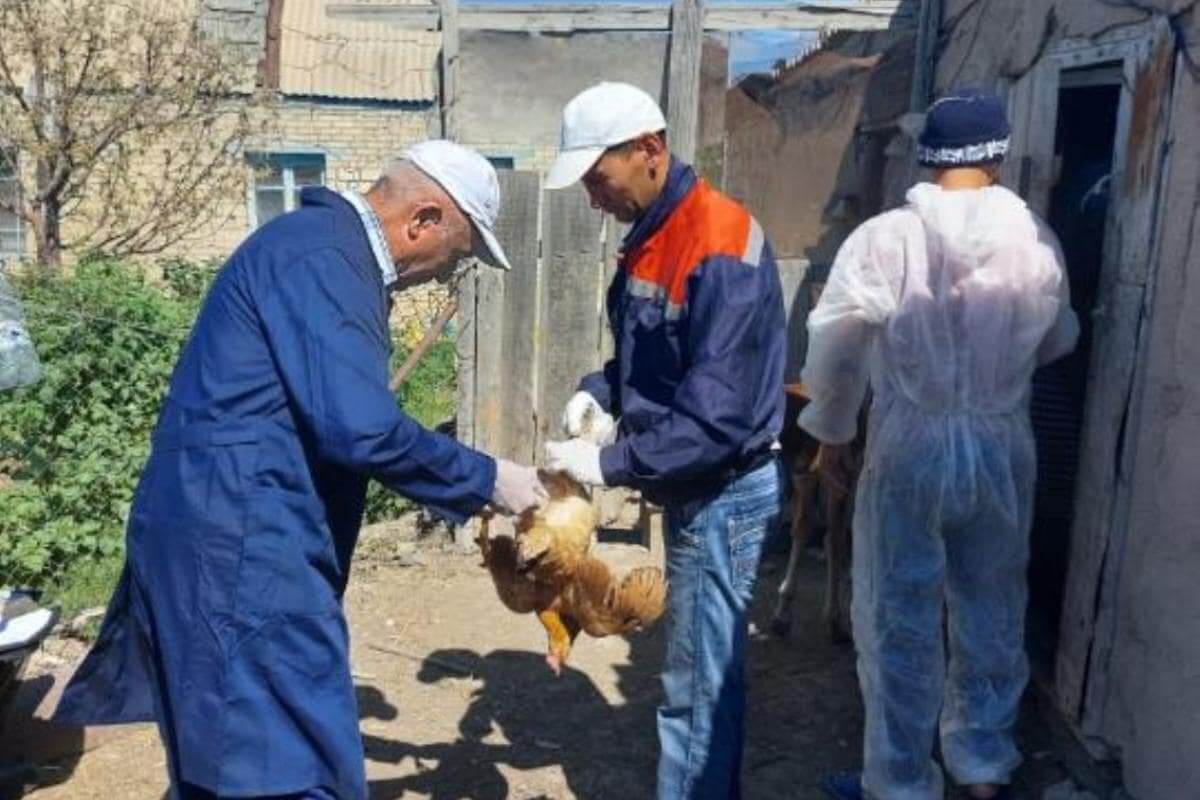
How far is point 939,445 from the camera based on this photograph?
10.5 ft

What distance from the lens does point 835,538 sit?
16.3 feet

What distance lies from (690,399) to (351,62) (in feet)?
39.2

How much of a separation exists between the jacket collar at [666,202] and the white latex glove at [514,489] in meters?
0.78

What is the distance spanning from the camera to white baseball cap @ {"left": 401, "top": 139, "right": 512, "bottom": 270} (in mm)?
2422

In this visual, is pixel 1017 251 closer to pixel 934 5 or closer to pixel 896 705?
pixel 896 705

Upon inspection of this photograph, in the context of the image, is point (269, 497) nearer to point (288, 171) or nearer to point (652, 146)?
point (652, 146)

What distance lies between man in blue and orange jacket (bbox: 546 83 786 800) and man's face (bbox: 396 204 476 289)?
51cm

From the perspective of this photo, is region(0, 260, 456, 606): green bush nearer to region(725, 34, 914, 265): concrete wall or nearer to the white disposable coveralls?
region(725, 34, 914, 265): concrete wall

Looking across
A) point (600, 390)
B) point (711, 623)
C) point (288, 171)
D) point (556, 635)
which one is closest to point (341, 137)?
point (288, 171)

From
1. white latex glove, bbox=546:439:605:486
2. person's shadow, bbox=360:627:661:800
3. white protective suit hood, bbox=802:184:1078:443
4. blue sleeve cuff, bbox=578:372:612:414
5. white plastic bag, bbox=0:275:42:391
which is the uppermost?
white protective suit hood, bbox=802:184:1078:443

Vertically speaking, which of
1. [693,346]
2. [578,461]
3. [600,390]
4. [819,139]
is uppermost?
[819,139]

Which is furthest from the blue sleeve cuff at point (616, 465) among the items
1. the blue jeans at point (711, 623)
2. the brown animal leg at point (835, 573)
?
the brown animal leg at point (835, 573)

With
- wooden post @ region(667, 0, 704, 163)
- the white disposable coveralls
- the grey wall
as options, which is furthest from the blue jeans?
the grey wall

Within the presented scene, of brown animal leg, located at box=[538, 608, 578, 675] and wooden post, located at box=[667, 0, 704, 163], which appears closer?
brown animal leg, located at box=[538, 608, 578, 675]
